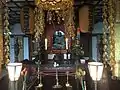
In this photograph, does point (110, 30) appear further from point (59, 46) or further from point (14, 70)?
point (59, 46)

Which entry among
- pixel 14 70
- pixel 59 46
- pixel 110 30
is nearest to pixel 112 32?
pixel 110 30

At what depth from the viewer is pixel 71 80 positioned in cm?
603

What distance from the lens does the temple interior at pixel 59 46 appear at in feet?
17.3

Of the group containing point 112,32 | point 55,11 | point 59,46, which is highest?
point 55,11

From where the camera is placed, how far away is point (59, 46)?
42.0 feet

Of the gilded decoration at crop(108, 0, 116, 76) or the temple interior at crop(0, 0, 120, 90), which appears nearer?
the temple interior at crop(0, 0, 120, 90)

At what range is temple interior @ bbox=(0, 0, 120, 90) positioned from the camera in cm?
528

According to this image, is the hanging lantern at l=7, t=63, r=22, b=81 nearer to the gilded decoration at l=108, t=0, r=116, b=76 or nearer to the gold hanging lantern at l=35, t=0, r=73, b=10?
the gilded decoration at l=108, t=0, r=116, b=76

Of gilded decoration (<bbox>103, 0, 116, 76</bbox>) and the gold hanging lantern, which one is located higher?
the gold hanging lantern

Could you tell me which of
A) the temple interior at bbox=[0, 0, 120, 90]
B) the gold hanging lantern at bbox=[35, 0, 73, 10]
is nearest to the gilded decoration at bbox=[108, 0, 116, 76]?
the temple interior at bbox=[0, 0, 120, 90]

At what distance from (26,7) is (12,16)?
4175 millimetres

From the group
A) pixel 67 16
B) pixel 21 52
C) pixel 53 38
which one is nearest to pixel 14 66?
pixel 67 16

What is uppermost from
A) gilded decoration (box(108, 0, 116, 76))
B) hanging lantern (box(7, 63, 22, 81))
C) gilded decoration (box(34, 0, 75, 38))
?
gilded decoration (box(34, 0, 75, 38))

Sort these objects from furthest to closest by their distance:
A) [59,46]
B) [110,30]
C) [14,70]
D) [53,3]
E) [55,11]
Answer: [59,46] → [55,11] → [53,3] → [110,30] → [14,70]
